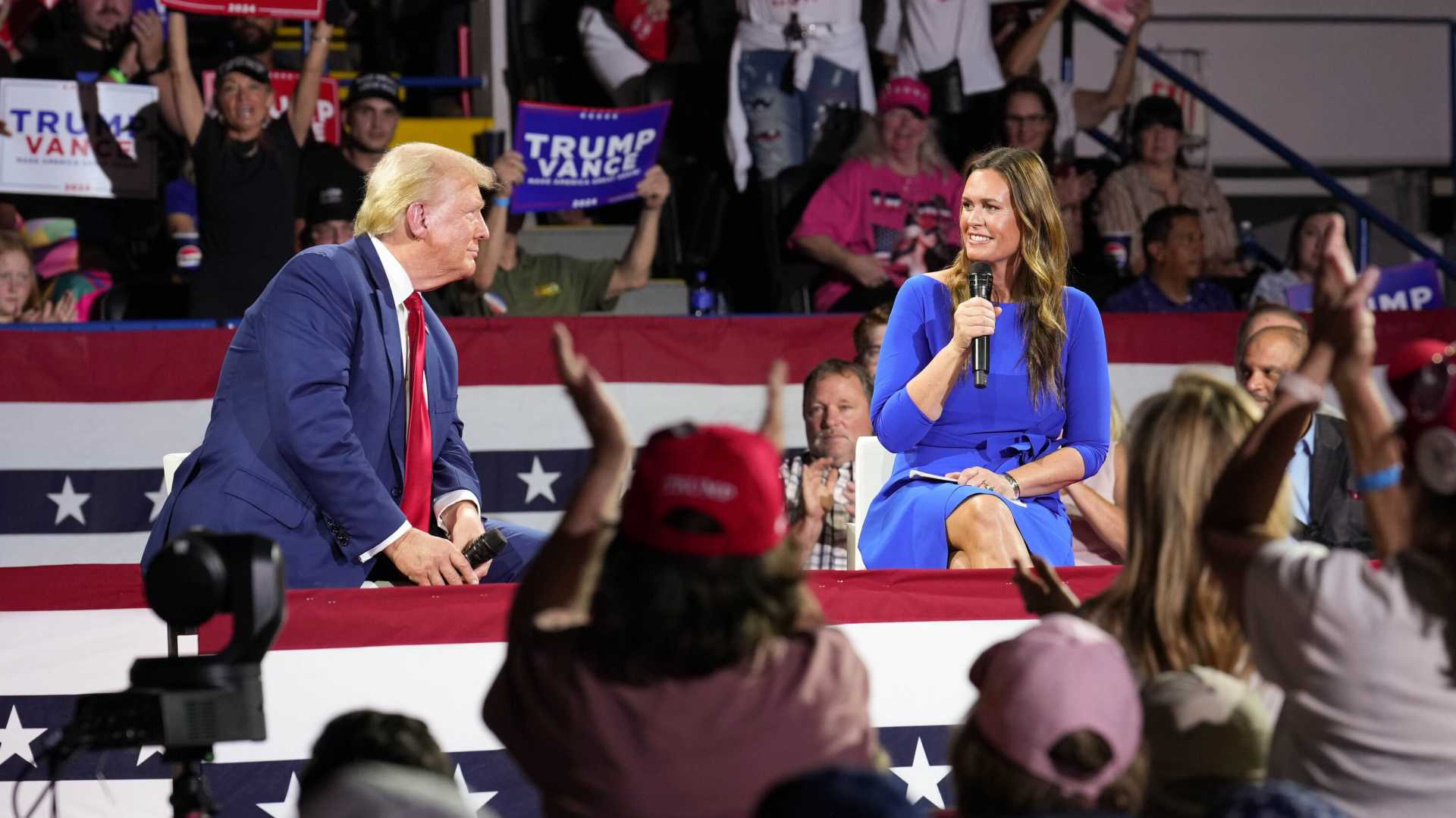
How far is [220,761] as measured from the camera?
3.03m

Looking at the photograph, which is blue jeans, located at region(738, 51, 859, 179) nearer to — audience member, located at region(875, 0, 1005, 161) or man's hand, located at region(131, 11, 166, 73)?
audience member, located at region(875, 0, 1005, 161)

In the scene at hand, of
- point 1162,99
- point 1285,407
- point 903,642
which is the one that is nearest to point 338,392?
point 903,642

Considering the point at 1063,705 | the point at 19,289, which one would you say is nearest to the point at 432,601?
the point at 1063,705

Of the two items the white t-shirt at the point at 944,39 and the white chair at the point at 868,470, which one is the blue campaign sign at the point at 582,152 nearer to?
the white t-shirt at the point at 944,39

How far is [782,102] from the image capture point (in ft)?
24.7

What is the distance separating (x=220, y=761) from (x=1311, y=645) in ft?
6.53

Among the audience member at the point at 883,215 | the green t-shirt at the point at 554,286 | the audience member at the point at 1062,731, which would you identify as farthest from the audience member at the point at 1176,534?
the audience member at the point at 883,215

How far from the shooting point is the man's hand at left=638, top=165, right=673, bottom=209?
7004mm

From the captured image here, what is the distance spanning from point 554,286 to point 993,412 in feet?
10.9

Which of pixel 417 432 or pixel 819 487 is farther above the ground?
pixel 417 432

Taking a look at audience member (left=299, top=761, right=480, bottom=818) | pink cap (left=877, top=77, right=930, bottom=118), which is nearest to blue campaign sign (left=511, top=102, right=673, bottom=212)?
pink cap (left=877, top=77, right=930, bottom=118)

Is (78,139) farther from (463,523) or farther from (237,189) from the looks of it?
(463,523)

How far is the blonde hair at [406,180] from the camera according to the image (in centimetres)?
391

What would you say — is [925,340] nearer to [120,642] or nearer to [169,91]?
[120,642]
